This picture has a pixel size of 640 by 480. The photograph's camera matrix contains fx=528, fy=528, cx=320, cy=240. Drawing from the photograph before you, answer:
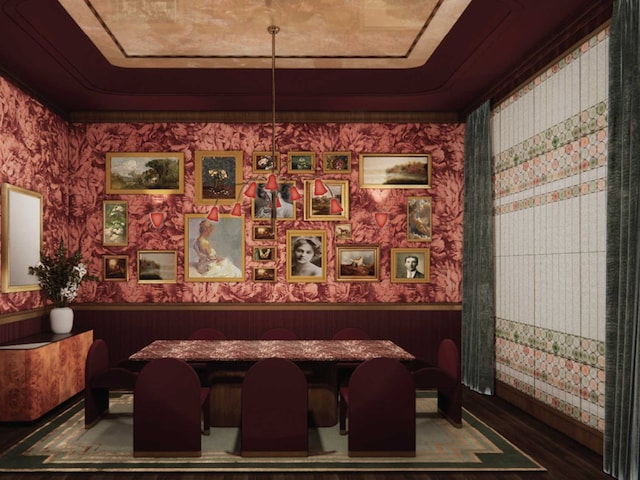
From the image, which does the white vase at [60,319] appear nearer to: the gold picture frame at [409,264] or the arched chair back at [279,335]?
the arched chair back at [279,335]

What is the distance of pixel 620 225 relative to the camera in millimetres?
3979

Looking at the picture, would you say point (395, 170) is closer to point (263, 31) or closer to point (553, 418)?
point (263, 31)

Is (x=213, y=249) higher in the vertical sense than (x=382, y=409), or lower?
higher

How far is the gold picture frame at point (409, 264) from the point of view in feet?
24.6

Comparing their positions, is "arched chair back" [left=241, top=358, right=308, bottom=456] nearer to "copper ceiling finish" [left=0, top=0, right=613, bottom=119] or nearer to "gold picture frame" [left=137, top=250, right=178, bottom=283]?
"copper ceiling finish" [left=0, top=0, right=613, bottom=119]

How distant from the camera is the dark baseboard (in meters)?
4.57

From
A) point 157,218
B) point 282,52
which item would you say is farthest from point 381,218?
point 157,218

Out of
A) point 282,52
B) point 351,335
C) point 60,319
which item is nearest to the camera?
point 282,52

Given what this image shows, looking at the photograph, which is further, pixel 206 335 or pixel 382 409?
pixel 206 335

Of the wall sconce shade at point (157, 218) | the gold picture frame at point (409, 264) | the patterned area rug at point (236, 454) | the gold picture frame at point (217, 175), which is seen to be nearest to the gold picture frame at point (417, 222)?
the gold picture frame at point (409, 264)

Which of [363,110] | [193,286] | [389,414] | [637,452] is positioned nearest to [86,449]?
[389,414]

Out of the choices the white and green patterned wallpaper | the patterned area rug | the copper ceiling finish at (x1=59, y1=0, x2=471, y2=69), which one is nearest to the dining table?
the patterned area rug

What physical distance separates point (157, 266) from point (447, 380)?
4316 millimetres

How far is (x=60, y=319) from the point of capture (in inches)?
248
